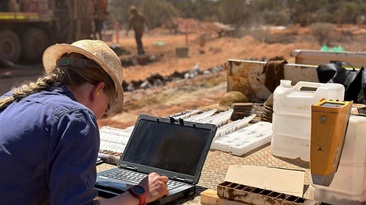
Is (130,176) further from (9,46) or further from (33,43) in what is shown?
(33,43)

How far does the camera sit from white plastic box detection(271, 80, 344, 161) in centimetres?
305

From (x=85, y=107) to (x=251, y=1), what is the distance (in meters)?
43.3

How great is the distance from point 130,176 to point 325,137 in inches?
40.3

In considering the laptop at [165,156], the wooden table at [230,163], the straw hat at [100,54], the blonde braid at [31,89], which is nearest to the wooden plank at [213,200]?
the laptop at [165,156]

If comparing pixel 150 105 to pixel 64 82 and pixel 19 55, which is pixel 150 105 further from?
pixel 64 82

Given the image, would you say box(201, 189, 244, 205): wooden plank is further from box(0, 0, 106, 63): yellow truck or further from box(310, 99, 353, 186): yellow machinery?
Result: box(0, 0, 106, 63): yellow truck

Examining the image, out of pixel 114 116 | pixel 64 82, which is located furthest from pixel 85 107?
pixel 114 116

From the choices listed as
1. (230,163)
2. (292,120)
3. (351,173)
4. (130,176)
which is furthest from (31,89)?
(292,120)

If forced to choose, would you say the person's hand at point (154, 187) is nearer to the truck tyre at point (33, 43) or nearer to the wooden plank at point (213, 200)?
the wooden plank at point (213, 200)

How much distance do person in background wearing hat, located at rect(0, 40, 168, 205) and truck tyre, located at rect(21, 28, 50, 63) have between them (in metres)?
18.3

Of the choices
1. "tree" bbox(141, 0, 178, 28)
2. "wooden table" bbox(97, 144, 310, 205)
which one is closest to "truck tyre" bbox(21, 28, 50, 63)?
"wooden table" bbox(97, 144, 310, 205)

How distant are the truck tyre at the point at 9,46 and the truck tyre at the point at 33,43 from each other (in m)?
0.28

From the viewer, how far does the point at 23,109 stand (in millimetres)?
1855

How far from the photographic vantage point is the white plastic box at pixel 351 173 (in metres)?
2.09
